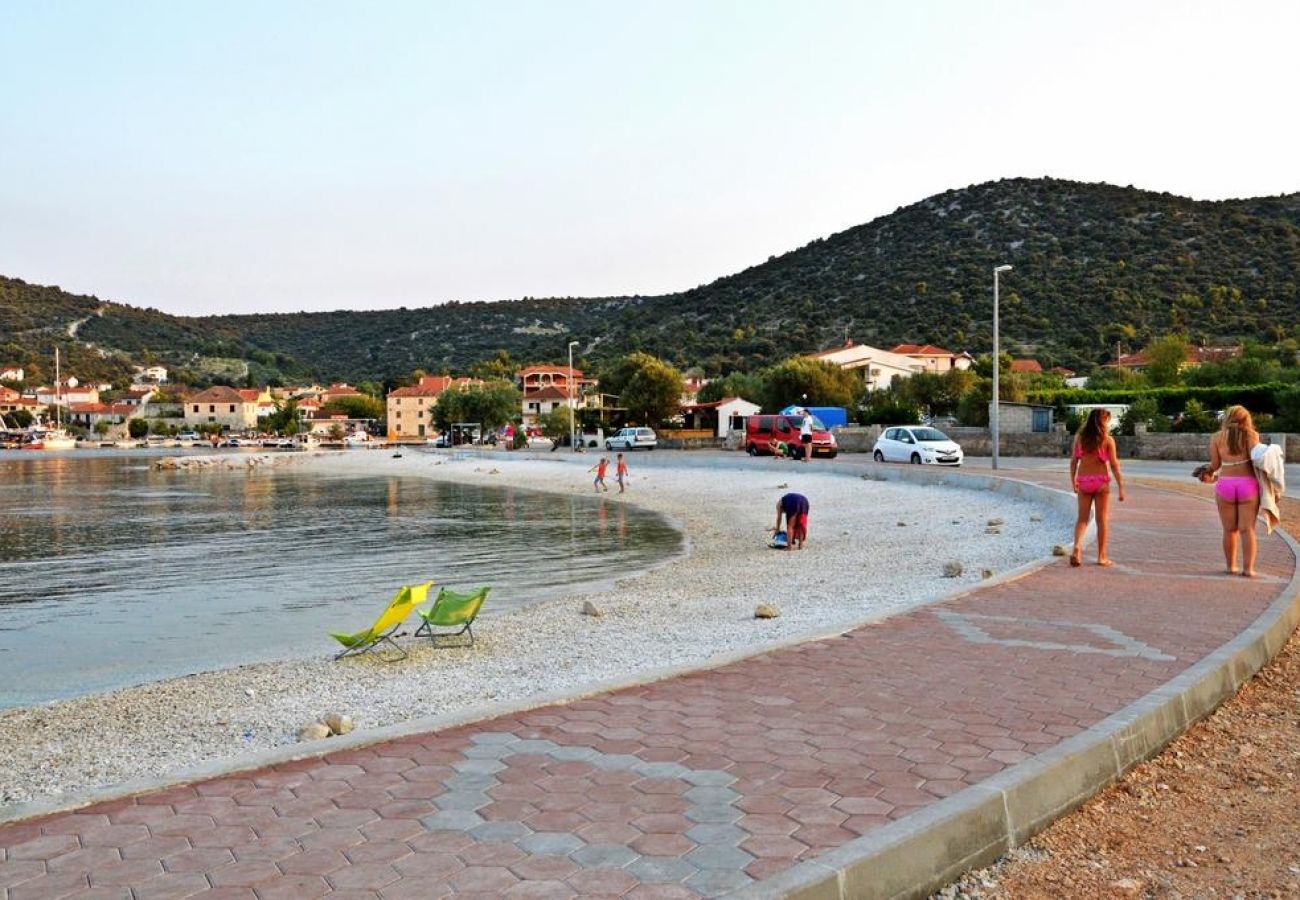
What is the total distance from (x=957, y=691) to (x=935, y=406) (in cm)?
5240

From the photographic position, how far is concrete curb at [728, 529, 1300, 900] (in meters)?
3.38

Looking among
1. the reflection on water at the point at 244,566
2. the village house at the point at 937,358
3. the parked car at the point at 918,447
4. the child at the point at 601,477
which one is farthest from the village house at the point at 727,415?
the reflection on water at the point at 244,566

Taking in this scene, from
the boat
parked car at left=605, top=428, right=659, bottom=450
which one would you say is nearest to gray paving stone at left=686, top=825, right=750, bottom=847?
parked car at left=605, top=428, right=659, bottom=450

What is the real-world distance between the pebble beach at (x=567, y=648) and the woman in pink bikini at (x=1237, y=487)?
2.66 metres

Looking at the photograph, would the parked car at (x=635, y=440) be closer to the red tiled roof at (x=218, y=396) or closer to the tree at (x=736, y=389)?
the tree at (x=736, y=389)

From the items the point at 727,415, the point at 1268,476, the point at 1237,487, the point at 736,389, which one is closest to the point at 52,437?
the point at 736,389

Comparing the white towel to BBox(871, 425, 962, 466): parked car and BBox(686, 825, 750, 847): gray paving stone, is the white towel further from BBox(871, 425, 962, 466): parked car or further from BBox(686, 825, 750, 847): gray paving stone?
BBox(871, 425, 962, 466): parked car

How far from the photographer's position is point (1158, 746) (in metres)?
Result: 5.04

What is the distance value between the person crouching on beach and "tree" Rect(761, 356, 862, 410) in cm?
4439

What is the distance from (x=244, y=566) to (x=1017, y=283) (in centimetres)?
9088

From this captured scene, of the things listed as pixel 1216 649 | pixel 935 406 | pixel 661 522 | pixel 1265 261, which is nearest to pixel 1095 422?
pixel 1216 649

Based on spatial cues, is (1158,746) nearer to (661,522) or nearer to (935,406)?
(661,522)

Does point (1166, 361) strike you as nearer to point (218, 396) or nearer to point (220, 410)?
point (220, 410)

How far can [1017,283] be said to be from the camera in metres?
96.0
